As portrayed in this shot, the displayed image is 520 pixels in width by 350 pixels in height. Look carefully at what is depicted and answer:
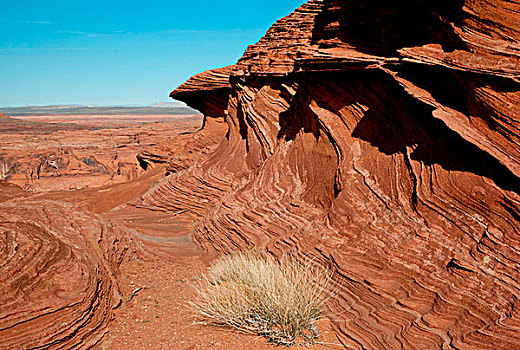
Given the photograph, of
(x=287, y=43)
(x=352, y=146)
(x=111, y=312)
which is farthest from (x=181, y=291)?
(x=287, y=43)

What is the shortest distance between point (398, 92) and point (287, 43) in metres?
4.61

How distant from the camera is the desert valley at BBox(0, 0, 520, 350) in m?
3.87

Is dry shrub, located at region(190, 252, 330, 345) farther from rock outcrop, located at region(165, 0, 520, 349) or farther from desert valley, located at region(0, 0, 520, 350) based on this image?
rock outcrop, located at region(165, 0, 520, 349)

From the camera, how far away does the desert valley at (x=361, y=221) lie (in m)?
3.87

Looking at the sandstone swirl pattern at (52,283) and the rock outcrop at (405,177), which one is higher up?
the rock outcrop at (405,177)

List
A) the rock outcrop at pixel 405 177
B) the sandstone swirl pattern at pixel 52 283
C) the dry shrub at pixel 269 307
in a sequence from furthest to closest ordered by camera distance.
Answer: the dry shrub at pixel 269 307 → the sandstone swirl pattern at pixel 52 283 → the rock outcrop at pixel 405 177

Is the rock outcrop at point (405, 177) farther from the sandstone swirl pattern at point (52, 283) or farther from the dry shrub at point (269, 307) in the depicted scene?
the sandstone swirl pattern at point (52, 283)

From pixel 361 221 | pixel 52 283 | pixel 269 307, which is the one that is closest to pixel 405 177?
pixel 361 221

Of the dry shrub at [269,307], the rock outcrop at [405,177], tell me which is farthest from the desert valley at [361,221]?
the dry shrub at [269,307]

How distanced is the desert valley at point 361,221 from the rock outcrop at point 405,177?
0.7 inches

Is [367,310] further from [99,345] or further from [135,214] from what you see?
[135,214]

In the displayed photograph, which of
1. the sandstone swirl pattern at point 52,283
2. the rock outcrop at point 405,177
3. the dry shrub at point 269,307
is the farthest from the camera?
the dry shrub at point 269,307

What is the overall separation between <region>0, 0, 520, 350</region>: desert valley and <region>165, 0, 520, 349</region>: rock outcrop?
0.7 inches

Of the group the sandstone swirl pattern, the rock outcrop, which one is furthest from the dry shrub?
the sandstone swirl pattern
